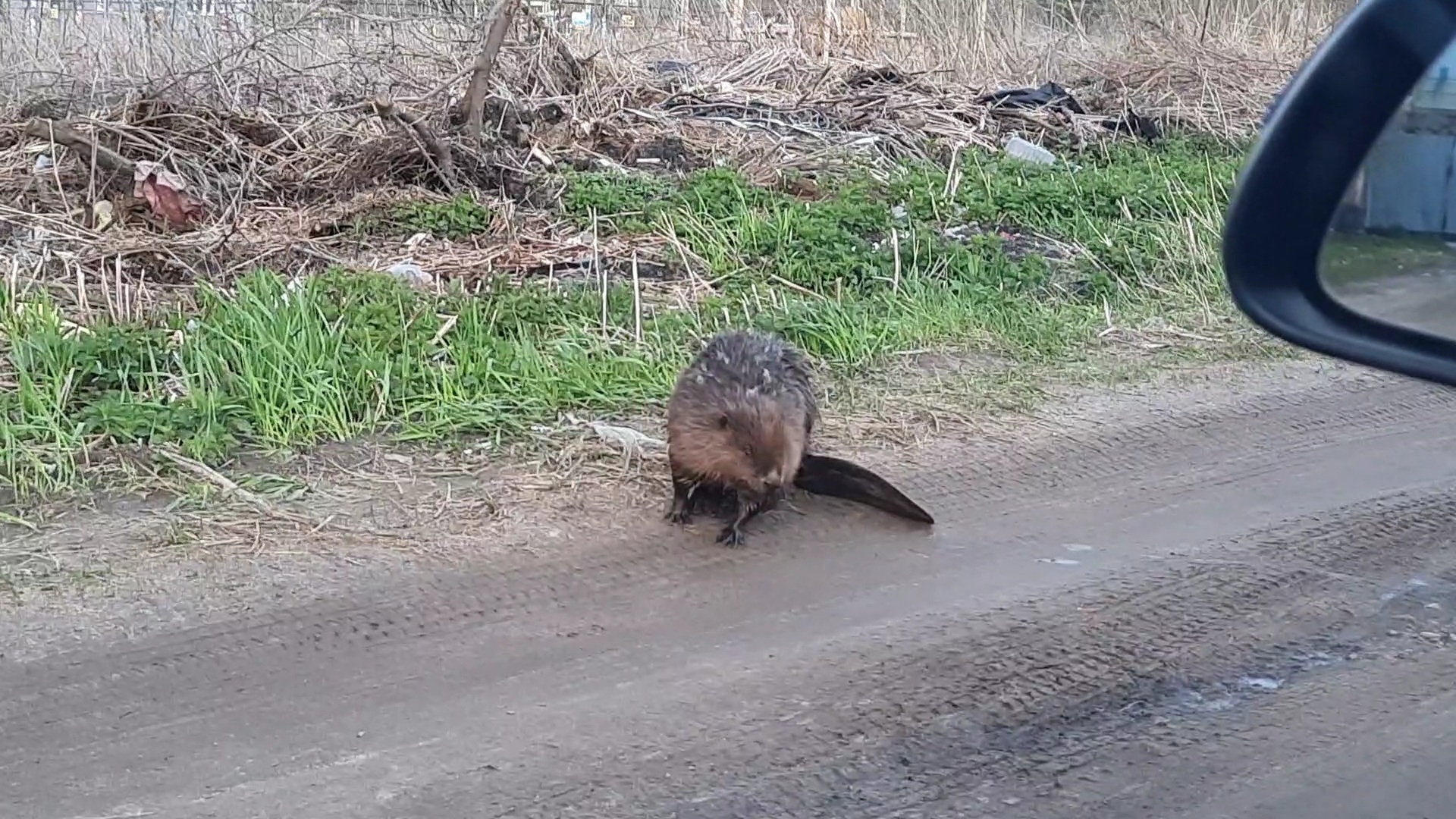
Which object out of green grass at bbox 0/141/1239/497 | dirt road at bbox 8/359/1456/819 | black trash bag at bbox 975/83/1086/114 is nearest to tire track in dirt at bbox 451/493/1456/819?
dirt road at bbox 8/359/1456/819

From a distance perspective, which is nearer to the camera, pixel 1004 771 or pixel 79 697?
pixel 1004 771

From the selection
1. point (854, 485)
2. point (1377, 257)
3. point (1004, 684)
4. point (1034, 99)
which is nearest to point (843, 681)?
point (1004, 684)

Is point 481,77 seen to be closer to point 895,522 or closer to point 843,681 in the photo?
point 895,522

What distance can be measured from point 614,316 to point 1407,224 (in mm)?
5617

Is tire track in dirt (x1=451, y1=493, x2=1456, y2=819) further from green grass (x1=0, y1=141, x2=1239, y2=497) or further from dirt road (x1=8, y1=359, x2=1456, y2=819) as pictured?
green grass (x1=0, y1=141, x2=1239, y2=497)

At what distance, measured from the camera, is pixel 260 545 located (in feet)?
17.4

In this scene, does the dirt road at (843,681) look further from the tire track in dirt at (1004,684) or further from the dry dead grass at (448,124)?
the dry dead grass at (448,124)

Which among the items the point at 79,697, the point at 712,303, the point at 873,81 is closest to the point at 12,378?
the point at 79,697

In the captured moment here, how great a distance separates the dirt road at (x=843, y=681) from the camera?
3.82 meters

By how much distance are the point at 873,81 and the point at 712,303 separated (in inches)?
221

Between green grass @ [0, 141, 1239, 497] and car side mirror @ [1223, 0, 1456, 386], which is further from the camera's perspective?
green grass @ [0, 141, 1239, 497]

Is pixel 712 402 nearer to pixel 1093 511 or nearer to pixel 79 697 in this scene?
pixel 1093 511

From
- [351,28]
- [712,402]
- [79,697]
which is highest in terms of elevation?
[351,28]

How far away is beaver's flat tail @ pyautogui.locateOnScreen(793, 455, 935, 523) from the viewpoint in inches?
223
